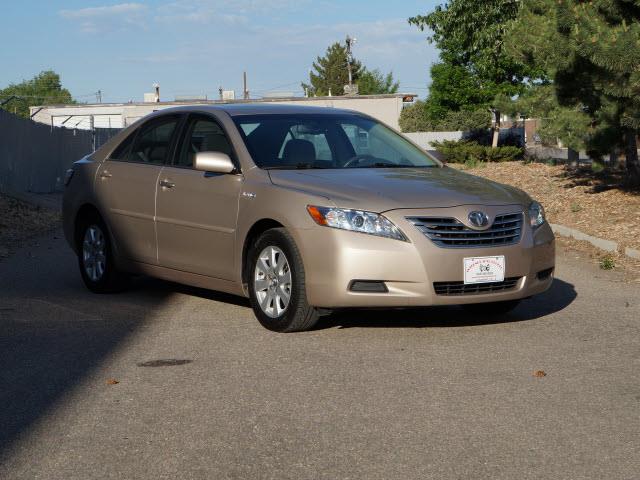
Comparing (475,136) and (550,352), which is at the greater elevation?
(550,352)

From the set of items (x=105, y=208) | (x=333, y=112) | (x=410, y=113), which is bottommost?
(x=410, y=113)

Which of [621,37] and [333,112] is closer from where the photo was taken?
[333,112]

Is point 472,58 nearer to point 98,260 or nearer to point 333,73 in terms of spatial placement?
point 98,260

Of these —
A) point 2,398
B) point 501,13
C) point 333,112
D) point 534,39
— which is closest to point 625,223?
point 534,39

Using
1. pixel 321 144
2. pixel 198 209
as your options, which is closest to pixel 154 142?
pixel 198 209

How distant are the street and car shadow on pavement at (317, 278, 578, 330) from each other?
0.03m

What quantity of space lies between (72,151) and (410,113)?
5442 cm

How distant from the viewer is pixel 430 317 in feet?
28.5

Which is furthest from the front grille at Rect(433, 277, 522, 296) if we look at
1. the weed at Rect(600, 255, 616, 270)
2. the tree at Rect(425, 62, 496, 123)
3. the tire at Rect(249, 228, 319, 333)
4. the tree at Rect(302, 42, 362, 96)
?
the tree at Rect(302, 42, 362, 96)

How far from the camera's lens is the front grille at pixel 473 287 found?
768cm

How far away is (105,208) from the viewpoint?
10.1 meters

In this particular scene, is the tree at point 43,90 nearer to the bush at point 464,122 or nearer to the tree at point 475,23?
the bush at point 464,122

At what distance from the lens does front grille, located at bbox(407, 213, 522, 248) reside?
25.0 ft

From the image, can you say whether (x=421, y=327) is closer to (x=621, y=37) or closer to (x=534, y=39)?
(x=621, y=37)
